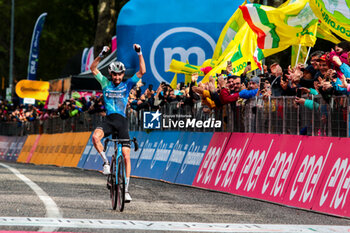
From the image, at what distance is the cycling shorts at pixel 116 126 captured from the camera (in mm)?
13749

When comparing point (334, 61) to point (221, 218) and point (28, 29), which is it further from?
point (28, 29)

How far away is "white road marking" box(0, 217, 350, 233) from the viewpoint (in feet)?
34.8

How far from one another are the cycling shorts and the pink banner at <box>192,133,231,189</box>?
426 centimetres

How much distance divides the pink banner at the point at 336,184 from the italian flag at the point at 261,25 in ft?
19.2

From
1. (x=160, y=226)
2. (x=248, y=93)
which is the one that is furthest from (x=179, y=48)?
(x=160, y=226)

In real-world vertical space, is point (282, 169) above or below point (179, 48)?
below

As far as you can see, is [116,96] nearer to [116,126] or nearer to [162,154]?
[116,126]

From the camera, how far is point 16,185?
57.6 ft

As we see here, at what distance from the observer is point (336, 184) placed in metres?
12.9

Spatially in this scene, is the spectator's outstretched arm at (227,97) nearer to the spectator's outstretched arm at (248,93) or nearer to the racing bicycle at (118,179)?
the spectator's outstretched arm at (248,93)

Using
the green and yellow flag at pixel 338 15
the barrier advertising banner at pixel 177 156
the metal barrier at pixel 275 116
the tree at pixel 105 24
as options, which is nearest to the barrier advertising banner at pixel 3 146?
the tree at pixel 105 24

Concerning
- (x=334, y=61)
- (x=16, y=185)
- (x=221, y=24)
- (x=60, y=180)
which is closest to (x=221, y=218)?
(x=334, y=61)

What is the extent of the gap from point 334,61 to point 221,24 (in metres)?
13.1

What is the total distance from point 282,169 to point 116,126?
2.85 meters
